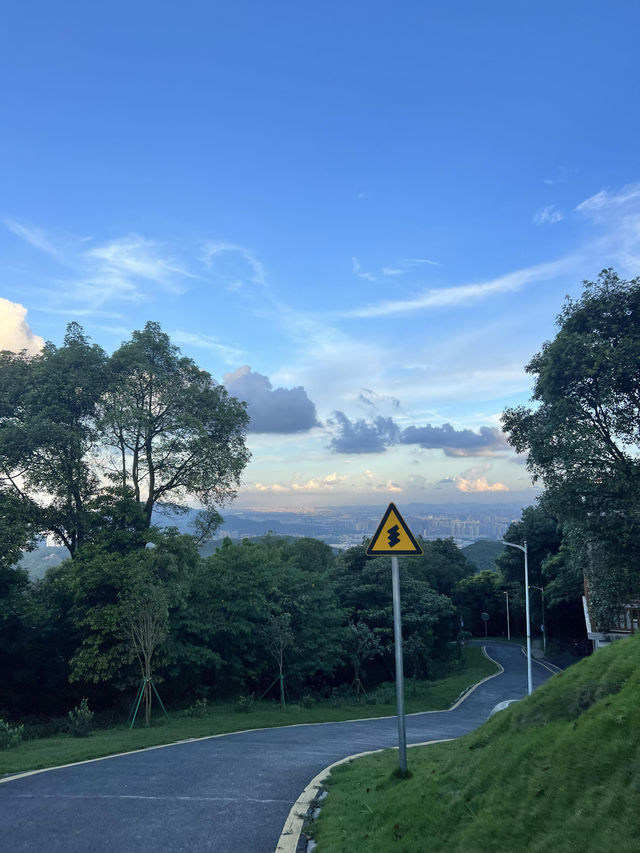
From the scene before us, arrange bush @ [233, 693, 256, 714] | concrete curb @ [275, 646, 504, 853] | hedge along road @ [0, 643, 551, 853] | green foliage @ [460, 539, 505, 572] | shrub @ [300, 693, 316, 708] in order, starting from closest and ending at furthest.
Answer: concrete curb @ [275, 646, 504, 853], hedge along road @ [0, 643, 551, 853], bush @ [233, 693, 256, 714], shrub @ [300, 693, 316, 708], green foliage @ [460, 539, 505, 572]

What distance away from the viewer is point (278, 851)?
21.2 feet

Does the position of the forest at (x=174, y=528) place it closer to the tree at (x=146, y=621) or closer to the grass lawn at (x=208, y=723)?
the tree at (x=146, y=621)

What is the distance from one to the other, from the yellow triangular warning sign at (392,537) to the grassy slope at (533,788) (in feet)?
9.00

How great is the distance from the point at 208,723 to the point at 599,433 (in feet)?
55.5

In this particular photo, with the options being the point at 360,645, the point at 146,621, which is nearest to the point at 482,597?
the point at 360,645

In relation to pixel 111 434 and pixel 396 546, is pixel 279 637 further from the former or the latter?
pixel 396 546

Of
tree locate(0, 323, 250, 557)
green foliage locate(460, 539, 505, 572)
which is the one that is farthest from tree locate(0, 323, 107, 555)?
green foliage locate(460, 539, 505, 572)

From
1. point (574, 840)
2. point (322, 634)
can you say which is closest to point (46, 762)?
point (574, 840)

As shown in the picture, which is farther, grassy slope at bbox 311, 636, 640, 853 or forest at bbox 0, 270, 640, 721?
forest at bbox 0, 270, 640, 721

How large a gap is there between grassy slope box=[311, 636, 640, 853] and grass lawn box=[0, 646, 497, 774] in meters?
7.74

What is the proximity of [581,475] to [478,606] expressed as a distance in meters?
56.6

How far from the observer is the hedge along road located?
275 inches

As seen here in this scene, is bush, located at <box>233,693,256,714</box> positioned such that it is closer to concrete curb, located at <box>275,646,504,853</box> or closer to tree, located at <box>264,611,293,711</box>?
tree, located at <box>264,611,293,711</box>

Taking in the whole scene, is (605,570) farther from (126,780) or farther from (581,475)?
(126,780)
